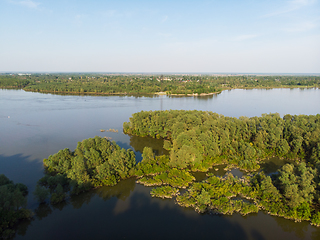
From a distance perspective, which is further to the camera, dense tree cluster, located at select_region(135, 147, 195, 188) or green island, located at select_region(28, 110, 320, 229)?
dense tree cluster, located at select_region(135, 147, 195, 188)

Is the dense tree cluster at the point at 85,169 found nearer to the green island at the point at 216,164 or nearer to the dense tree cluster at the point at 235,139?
the green island at the point at 216,164

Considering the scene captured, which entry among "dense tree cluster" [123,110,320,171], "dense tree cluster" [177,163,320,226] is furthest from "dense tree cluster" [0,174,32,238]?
"dense tree cluster" [123,110,320,171]

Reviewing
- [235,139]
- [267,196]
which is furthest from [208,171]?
[235,139]

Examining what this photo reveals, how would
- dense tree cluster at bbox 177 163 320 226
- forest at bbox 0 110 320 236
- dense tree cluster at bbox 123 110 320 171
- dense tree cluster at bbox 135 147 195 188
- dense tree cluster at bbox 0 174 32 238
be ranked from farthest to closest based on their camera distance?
dense tree cluster at bbox 123 110 320 171 < dense tree cluster at bbox 135 147 195 188 < forest at bbox 0 110 320 236 < dense tree cluster at bbox 177 163 320 226 < dense tree cluster at bbox 0 174 32 238

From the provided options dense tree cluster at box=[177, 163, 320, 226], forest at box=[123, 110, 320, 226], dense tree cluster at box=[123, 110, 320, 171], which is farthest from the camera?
dense tree cluster at box=[123, 110, 320, 171]

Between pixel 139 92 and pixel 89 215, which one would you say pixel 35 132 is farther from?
pixel 139 92

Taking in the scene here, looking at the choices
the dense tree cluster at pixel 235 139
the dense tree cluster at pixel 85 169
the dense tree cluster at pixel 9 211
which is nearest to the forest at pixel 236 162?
the dense tree cluster at pixel 235 139

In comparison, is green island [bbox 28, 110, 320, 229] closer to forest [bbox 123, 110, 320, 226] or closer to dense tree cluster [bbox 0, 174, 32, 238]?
forest [bbox 123, 110, 320, 226]
